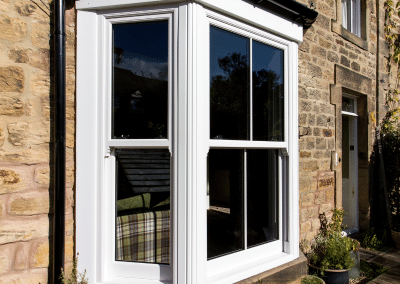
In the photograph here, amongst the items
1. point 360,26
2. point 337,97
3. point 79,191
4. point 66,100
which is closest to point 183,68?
point 66,100

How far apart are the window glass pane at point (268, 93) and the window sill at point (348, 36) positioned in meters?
1.76

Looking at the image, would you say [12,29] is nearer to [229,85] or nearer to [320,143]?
[229,85]

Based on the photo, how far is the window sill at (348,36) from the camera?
417 cm

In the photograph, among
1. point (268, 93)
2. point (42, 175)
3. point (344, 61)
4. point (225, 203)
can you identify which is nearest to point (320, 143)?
point (268, 93)

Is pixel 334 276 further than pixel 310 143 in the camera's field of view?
No

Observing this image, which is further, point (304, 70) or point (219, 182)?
point (304, 70)

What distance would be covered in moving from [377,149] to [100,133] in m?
5.25

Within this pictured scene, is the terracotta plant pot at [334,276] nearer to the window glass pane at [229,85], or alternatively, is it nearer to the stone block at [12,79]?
the window glass pane at [229,85]

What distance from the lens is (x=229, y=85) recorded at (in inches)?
102

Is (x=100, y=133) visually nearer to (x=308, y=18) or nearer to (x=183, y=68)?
(x=183, y=68)

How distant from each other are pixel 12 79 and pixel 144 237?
1.65 metres

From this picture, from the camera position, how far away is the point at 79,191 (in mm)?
2221

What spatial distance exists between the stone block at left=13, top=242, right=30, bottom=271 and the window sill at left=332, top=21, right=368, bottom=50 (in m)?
4.65

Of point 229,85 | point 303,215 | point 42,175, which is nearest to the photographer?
Result: point 42,175
